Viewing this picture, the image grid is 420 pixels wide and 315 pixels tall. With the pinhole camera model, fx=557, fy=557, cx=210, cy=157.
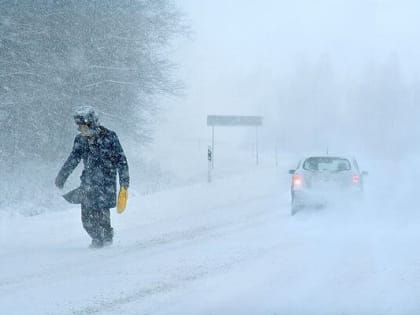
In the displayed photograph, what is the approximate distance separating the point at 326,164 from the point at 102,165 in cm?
675

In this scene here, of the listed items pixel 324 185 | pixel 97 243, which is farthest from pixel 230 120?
pixel 97 243

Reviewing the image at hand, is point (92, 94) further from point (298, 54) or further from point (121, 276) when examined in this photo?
point (298, 54)

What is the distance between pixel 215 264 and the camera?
6.89 meters

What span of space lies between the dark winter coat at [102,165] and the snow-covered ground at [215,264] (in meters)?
0.82

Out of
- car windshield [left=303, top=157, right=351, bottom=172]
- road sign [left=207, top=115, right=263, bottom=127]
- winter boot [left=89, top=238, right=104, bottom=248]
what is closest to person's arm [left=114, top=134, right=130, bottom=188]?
winter boot [left=89, top=238, right=104, bottom=248]

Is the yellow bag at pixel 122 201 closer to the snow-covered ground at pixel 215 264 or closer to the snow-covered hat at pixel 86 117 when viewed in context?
the snow-covered ground at pixel 215 264

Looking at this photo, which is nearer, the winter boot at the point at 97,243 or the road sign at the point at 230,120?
the winter boot at the point at 97,243

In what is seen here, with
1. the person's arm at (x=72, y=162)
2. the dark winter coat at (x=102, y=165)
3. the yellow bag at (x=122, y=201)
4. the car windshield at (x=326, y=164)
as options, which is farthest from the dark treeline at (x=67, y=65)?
the yellow bag at (x=122, y=201)

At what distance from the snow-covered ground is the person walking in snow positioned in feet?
1.28

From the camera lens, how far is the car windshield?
13.0 m

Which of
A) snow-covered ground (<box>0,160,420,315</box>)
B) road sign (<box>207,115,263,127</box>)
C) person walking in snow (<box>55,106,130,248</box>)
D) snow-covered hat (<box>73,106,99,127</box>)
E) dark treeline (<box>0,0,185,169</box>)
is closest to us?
snow-covered ground (<box>0,160,420,315</box>)

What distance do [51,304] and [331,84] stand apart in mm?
71200

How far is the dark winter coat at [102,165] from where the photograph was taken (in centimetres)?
791

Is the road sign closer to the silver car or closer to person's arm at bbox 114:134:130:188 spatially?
the silver car
